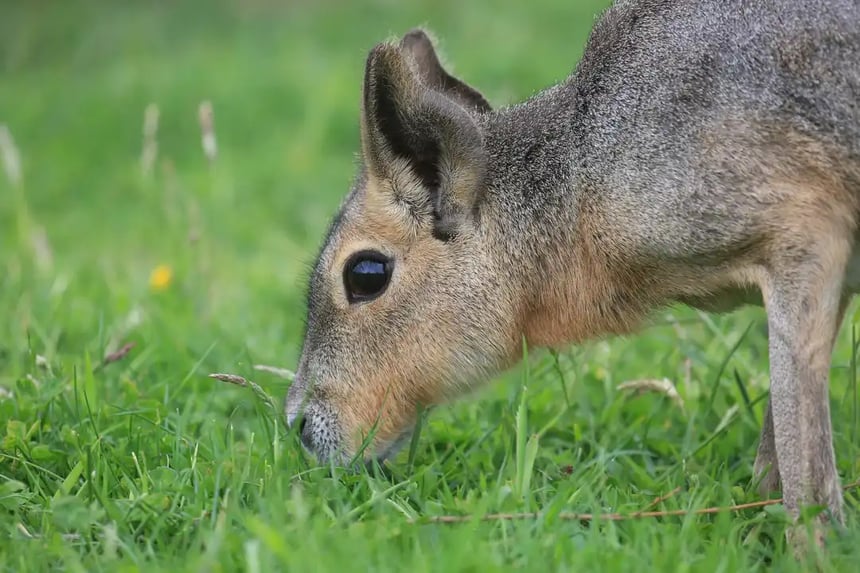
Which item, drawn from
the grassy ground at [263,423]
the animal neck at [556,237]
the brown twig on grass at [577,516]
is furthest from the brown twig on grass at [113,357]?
the brown twig on grass at [577,516]

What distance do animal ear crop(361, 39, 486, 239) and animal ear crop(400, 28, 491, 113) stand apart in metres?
0.63

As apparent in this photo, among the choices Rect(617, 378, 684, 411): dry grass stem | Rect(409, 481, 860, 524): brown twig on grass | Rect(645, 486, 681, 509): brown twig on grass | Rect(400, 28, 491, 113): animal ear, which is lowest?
Rect(409, 481, 860, 524): brown twig on grass

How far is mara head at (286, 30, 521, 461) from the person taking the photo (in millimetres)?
3674

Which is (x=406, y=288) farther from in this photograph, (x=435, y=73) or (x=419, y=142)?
(x=435, y=73)

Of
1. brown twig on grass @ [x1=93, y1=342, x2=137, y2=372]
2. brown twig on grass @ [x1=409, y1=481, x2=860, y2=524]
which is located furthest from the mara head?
brown twig on grass @ [x1=93, y1=342, x2=137, y2=372]

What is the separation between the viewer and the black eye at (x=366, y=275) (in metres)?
3.76

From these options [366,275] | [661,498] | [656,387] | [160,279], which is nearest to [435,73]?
[366,275]

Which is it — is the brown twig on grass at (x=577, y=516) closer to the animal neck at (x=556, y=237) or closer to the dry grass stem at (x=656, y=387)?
the animal neck at (x=556, y=237)

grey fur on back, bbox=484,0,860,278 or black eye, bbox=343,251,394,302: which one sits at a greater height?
grey fur on back, bbox=484,0,860,278

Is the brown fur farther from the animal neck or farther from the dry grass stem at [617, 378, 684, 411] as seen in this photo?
the dry grass stem at [617, 378, 684, 411]

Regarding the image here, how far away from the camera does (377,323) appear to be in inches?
146

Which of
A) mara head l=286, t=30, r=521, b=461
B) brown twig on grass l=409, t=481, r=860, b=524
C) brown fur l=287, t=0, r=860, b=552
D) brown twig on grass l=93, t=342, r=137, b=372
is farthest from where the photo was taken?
brown twig on grass l=93, t=342, r=137, b=372

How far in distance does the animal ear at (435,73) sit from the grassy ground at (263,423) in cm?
22

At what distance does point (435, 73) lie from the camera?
14.6 ft
